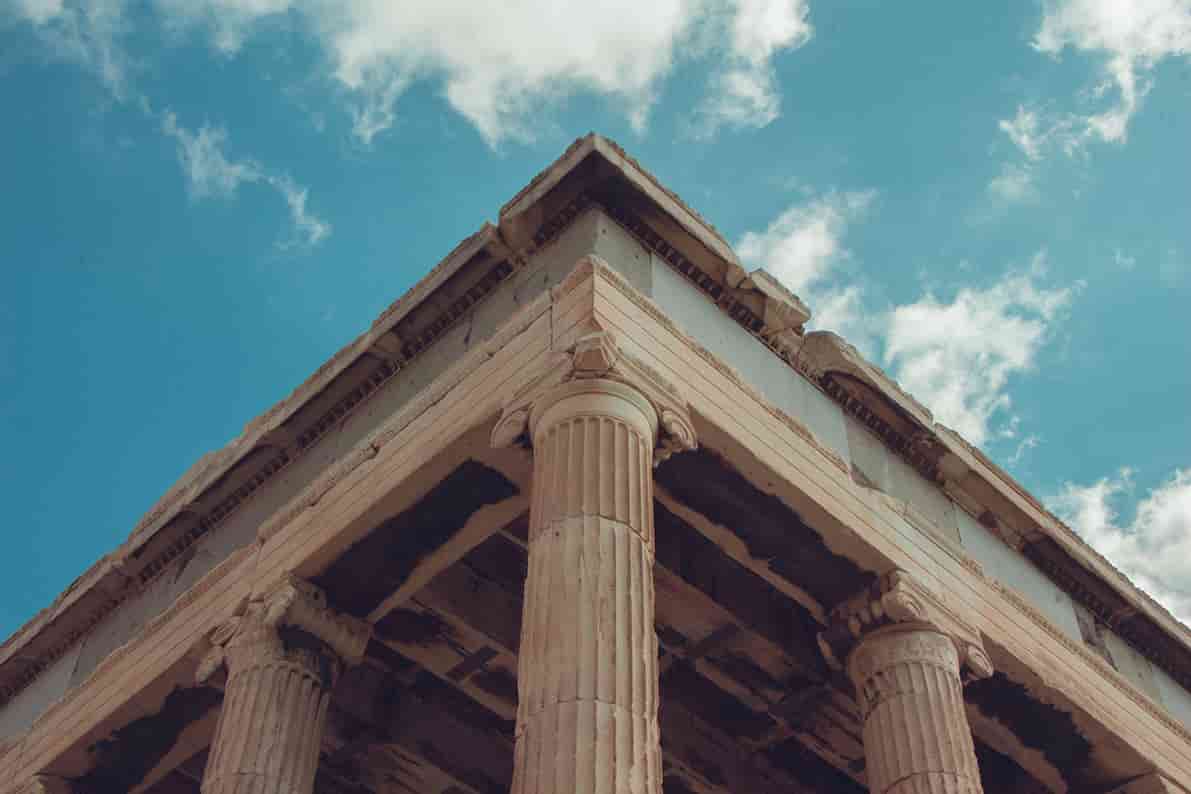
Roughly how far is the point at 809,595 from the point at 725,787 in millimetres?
4919

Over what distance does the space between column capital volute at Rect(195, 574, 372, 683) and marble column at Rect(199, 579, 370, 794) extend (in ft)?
0.04

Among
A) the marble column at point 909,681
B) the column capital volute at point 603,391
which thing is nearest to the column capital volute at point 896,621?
the marble column at point 909,681

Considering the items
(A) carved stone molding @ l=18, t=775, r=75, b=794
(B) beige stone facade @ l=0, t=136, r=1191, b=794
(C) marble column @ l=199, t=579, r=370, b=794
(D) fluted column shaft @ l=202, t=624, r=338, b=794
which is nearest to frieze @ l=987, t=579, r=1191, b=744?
(B) beige stone facade @ l=0, t=136, r=1191, b=794

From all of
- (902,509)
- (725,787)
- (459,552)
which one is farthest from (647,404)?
(725,787)

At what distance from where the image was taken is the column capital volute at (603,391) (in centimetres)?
1470

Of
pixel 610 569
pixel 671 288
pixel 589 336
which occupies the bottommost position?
pixel 610 569

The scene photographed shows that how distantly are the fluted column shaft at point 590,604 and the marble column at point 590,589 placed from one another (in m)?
0.01

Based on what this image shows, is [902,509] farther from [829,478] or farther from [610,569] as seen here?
[610,569]

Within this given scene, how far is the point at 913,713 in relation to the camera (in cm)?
1625

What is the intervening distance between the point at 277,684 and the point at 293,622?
780mm

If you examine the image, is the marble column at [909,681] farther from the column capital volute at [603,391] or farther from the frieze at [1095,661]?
the column capital volute at [603,391]

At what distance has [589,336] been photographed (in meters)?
14.9

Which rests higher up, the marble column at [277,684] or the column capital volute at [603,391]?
the column capital volute at [603,391]

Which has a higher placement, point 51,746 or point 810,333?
point 810,333
